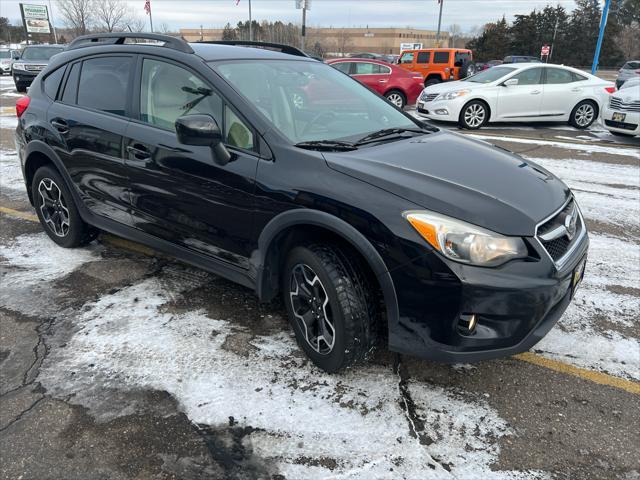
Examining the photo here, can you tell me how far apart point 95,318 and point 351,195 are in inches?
77.3

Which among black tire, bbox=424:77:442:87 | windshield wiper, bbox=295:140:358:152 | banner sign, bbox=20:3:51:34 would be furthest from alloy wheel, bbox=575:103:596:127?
banner sign, bbox=20:3:51:34

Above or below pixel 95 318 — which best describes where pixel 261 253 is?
above

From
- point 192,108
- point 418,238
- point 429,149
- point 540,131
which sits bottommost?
point 540,131

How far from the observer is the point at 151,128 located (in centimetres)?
325

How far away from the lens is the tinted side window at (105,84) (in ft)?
11.6

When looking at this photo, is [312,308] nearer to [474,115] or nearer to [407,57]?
[474,115]

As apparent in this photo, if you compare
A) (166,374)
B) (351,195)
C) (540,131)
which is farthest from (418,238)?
(540,131)

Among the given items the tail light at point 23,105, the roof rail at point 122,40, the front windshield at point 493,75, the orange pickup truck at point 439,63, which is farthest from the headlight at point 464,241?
the orange pickup truck at point 439,63

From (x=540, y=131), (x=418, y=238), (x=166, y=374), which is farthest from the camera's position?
(x=540, y=131)

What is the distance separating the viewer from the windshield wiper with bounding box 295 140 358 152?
108 inches

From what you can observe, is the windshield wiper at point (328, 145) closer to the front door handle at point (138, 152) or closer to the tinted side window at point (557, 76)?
the front door handle at point (138, 152)

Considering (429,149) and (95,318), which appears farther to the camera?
(95,318)

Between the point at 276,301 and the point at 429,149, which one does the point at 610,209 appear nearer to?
the point at 429,149

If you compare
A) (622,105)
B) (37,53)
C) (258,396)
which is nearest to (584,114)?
(622,105)
